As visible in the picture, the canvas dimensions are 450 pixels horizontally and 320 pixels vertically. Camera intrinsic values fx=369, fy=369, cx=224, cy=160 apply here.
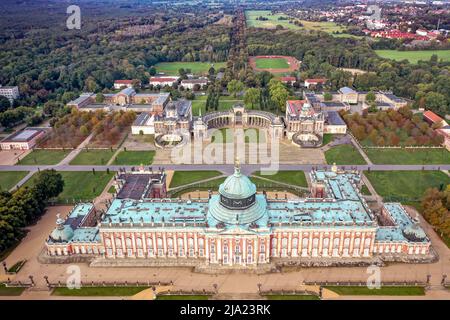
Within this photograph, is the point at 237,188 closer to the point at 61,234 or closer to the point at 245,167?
the point at 61,234

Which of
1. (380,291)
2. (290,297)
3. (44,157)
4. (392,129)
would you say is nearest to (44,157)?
(44,157)

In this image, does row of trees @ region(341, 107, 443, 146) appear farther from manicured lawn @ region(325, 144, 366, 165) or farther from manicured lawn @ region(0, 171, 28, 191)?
manicured lawn @ region(0, 171, 28, 191)

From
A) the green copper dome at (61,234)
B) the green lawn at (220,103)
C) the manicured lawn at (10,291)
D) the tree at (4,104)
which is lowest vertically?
the manicured lawn at (10,291)

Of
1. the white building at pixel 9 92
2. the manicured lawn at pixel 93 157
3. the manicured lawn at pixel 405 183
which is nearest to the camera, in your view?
the manicured lawn at pixel 405 183

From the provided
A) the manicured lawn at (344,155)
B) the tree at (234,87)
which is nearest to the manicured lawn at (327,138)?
the manicured lawn at (344,155)

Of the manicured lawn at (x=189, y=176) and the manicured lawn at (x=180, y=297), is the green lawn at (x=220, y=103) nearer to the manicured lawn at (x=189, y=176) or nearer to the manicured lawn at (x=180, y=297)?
the manicured lawn at (x=189, y=176)

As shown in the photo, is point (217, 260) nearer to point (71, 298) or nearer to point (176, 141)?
point (71, 298)
